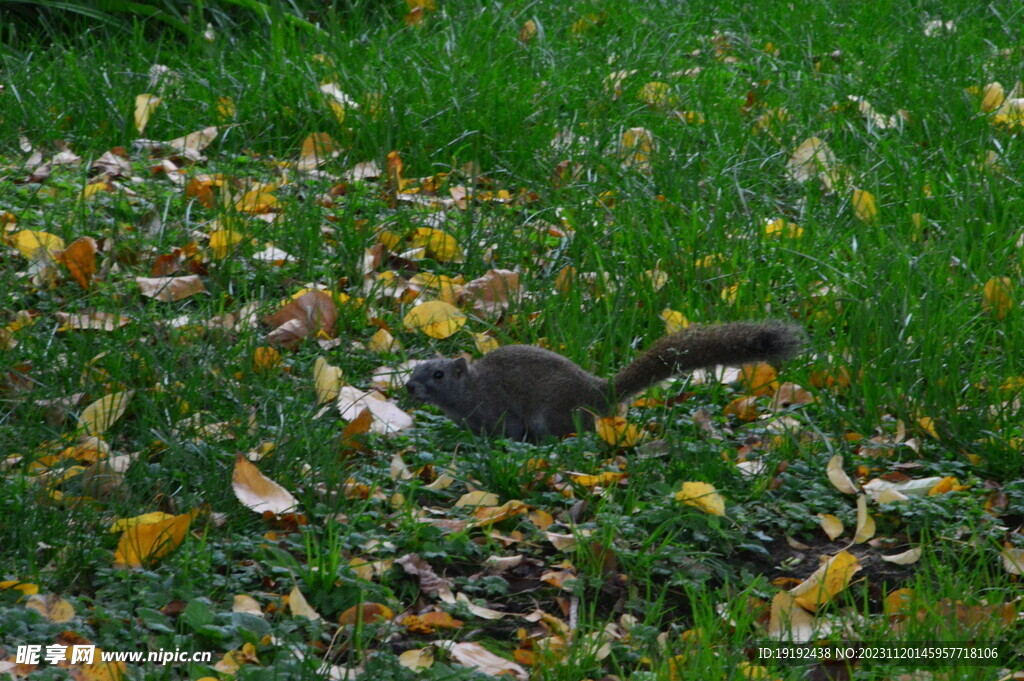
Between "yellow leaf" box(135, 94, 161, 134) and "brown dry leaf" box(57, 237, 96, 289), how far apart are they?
1.33 m

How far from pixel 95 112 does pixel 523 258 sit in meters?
2.25

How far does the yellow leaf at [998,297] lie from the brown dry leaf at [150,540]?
8.46ft

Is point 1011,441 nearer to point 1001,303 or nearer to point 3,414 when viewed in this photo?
point 1001,303

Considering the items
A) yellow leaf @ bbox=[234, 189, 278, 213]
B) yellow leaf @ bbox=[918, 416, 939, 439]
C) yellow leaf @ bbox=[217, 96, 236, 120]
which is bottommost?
yellow leaf @ bbox=[918, 416, 939, 439]

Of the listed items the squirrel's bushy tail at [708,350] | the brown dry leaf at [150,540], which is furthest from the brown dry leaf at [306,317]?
the brown dry leaf at [150,540]

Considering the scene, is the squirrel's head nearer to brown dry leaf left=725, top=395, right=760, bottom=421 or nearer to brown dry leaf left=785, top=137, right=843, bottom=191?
brown dry leaf left=725, top=395, right=760, bottom=421

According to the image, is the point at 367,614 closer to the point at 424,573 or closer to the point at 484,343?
the point at 424,573

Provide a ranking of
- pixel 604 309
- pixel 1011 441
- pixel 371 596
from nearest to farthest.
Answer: pixel 371 596, pixel 1011 441, pixel 604 309

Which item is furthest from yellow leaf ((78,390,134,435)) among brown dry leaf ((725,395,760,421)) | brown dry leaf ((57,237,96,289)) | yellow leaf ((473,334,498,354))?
brown dry leaf ((725,395,760,421))

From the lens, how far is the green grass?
8.20ft

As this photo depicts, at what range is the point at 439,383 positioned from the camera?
137 inches

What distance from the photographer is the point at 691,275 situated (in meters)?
4.05

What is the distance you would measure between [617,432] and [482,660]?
1101 millimetres

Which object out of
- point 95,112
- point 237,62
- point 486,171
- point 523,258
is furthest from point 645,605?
point 237,62
